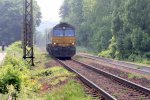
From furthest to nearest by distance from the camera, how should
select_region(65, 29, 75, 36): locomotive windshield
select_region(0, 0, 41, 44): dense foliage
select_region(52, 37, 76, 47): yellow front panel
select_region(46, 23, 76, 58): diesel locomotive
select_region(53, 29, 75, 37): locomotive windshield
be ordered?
select_region(0, 0, 41, 44): dense foliage, select_region(65, 29, 75, 36): locomotive windshield, select_region(53, 29, 75, 37): locomotive windshield, select_region(52, 37, 76, 47): yellow front panel, select_region(46, 23, 76, 58): diesel locomotive

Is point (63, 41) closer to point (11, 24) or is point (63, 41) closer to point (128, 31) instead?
point (128, 31)

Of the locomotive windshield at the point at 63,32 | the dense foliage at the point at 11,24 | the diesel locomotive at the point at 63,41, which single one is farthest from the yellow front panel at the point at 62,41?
the dense foliage at the point at 11,24

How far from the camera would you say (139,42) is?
42.3 m

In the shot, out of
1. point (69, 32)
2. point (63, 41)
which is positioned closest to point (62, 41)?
point (63, 41)

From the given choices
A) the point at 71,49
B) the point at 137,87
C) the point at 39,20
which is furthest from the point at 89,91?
the point at 39,20

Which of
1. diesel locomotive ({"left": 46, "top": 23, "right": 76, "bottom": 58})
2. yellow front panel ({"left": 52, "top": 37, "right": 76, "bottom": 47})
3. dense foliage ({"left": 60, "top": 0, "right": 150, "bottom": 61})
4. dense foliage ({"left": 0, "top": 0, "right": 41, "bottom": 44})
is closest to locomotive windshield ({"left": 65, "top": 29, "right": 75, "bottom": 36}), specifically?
diesel locomotive ({"left": 46, "top": 23, "right": 76, "bottom": 58})

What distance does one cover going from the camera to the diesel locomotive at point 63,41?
41.2 meters

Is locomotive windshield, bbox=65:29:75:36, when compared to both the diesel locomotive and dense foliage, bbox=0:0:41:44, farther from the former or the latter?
dense foliage, bbox=0:0:41:44

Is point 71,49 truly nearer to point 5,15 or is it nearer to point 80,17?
point 80,17

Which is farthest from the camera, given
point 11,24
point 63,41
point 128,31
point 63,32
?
point 11,24

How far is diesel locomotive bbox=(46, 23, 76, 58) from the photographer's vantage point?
135 ft

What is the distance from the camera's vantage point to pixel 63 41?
4175cm

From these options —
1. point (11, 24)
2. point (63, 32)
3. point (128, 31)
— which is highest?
point (11, 24)

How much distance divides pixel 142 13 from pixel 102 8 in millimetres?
33427
